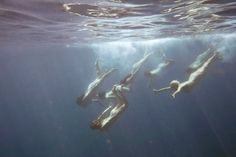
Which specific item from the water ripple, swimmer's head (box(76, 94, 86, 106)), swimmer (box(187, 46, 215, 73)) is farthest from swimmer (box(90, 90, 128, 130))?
the water ripple

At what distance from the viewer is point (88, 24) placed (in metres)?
20.5

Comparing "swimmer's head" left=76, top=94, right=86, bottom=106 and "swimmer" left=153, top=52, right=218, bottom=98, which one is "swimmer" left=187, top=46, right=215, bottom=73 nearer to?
"swimmer" left=153, top=52, right=218, bottom=98

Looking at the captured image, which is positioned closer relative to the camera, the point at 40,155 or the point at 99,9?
the point at 99,9

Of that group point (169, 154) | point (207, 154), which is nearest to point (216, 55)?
point (207, 154)

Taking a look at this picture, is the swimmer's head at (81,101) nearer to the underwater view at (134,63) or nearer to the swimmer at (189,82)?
the underwater view at (134,63)

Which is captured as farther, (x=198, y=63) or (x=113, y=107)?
(x=198, y=63)

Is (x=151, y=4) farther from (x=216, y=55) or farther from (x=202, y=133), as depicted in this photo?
(x=202, y=133)

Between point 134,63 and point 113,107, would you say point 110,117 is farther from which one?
point 134,63

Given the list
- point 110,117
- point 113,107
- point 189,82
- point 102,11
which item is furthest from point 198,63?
point 102,11

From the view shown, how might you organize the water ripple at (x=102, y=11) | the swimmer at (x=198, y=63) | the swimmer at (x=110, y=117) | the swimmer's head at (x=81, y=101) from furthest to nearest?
the water ripple at (x=102, y=11) < the swimmer's head at (x=81, y=101) < the swimmer at (x=198, y=63) < the swimmer at (x=110, y=117)

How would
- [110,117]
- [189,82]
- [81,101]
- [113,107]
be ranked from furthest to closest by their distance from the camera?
[81,101] < [189,82] < [113,107] < [110,117]

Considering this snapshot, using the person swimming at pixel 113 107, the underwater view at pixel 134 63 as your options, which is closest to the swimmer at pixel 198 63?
the underwater view at pixel 134 63

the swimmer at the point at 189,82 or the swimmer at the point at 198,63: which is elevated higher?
the swimmer at the point at 189,82

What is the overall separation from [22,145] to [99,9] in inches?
2105
